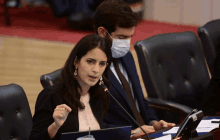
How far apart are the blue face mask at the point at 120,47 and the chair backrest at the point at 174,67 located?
15.1 inches

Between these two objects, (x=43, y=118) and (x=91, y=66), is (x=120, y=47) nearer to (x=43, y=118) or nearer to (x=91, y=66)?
(x=91, y=66)

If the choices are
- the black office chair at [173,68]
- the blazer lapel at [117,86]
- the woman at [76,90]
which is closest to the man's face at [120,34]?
the blazer lapel at [117,86]

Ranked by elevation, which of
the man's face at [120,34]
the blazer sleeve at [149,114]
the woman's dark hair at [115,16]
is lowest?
the blazer sleeve at [149,114]

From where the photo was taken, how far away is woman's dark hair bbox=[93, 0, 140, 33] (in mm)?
2236

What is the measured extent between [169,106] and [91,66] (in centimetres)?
89

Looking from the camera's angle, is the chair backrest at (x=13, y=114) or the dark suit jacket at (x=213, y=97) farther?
the dark suit jacket at (x=213, y=97)

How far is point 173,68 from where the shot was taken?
2.86 meters

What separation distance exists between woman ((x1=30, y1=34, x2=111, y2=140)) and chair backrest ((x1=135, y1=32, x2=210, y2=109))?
80cm

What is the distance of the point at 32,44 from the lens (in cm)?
592

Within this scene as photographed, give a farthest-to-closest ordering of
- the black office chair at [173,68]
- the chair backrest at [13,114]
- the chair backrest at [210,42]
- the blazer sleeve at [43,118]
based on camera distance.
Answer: the chair backrest at [210,42] → the black office chair at [173,68] → the chair backrest at [13,114] → the blazer sleeve at [43,118]

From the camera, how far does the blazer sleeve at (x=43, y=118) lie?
5.86 feet

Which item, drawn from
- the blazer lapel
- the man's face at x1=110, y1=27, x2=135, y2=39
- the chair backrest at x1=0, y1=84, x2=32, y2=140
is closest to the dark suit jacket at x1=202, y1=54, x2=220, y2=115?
the blazer lapel

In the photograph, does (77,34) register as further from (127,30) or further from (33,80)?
(127,30)

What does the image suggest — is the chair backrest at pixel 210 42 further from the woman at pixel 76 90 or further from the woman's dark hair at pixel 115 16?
the woman at pixel 76 90
